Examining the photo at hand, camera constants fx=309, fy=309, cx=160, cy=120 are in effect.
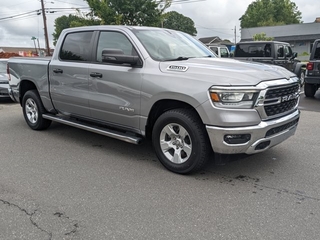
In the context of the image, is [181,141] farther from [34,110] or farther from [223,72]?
[34,110]

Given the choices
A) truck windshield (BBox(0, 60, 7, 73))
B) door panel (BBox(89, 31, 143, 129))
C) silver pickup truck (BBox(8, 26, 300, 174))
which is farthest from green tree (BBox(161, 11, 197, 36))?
door panel (BBox(89, 31, 143, 129))

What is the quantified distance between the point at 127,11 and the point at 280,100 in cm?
1986

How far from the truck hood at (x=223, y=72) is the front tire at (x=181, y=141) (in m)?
0.50

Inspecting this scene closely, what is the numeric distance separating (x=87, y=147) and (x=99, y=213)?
229cm

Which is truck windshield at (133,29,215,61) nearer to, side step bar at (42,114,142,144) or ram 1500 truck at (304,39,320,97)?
side step bar at (42,114,142,144)

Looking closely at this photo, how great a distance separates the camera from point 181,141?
13.1ft

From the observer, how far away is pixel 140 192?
360cm

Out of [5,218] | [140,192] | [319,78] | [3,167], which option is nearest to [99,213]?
[140,192]


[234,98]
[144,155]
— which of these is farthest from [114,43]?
[234,98]

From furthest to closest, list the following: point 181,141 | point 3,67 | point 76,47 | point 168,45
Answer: point 3,67 < point 76,47 < point 168,45 < point 181,141

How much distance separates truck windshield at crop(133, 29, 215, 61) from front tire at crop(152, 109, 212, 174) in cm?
91

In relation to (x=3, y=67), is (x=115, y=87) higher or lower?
lower

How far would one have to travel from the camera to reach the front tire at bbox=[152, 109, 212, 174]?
378 cm

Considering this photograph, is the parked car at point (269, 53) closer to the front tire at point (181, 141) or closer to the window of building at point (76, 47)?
the window of building at point (76, 47)
